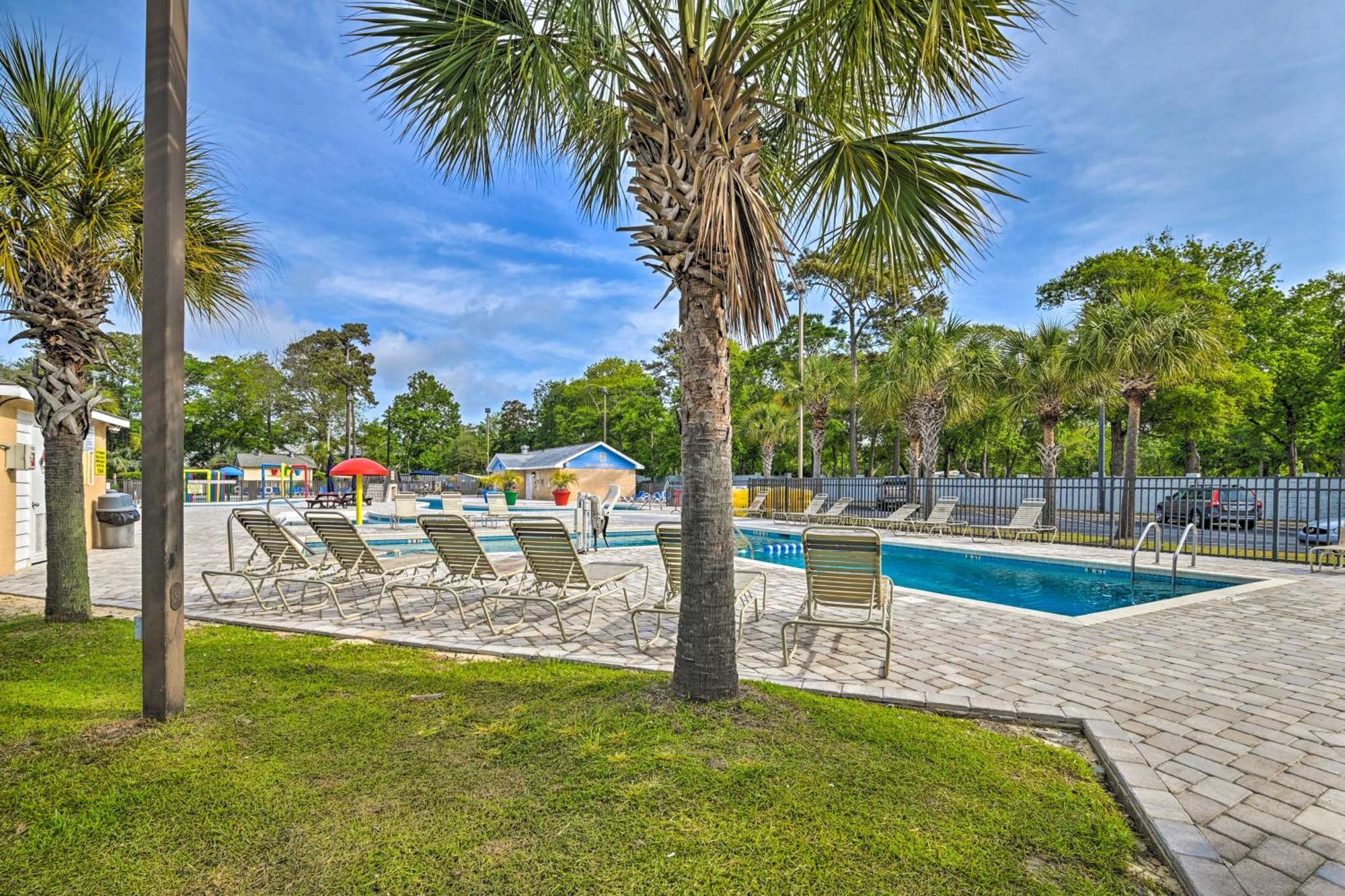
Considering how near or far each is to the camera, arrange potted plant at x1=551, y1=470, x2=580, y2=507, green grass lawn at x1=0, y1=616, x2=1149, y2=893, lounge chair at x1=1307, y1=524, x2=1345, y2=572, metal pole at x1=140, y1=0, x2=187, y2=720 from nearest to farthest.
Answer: green grass lawn at x1=0, y1=616, x2=1149, y2=893
metal pole at x1=140, y1=0, x2=187, y2=720
lounge chair at x1=1307, y1=524, x2=1345, y2=572
potted plant at x1=551, y1=470, x2=580, y2=507

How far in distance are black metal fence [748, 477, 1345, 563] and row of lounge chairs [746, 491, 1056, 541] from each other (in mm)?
548

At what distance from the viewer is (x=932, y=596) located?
7.87 m

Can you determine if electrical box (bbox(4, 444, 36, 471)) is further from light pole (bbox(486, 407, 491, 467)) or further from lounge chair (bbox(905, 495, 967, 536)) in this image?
light pole (bbox(486, 407, 491, 467))

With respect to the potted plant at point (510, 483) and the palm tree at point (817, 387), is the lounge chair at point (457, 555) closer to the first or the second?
the palm tree at point (817, 387)

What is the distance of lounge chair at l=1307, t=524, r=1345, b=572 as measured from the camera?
388 inches

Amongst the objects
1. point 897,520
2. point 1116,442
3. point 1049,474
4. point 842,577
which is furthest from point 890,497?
point 842,577

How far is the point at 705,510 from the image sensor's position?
11.8ft

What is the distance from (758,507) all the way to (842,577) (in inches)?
808

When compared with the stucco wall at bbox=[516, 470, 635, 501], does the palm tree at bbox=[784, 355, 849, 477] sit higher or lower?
higher

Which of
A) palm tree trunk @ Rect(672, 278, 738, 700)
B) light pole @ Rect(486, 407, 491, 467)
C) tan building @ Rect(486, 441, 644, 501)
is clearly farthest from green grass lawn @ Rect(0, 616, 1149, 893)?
light pole @ Rect(486, 407, 491, 467)

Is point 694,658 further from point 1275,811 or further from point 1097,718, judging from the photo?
point 1275,811

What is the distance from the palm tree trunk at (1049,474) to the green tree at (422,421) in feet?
183

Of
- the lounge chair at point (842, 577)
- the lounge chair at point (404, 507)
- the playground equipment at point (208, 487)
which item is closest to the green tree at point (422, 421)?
the playground equipment at point (208, 487)

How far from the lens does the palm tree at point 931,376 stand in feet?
64.6
